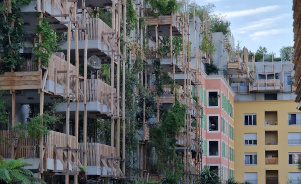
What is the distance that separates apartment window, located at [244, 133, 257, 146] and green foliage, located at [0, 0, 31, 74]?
2627 inches

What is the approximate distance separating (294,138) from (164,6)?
46.2 metres

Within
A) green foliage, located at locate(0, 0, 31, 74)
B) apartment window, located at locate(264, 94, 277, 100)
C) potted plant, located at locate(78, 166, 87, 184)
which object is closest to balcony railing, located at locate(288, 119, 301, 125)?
apartment window, located at locate(264, 94, 277, 100)

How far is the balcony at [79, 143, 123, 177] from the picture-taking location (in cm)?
3644

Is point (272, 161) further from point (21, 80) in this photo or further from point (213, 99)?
point (21, 80)

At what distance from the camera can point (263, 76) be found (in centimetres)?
10025

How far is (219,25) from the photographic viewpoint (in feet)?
295

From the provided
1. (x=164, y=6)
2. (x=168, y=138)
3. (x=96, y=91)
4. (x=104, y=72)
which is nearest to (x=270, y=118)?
(x=164, y=6)

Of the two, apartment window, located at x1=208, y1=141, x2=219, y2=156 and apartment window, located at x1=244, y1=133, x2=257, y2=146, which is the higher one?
apartment window, located at x1=244, y1=133, x2=257, y2=146

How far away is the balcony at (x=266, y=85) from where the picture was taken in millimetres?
94875

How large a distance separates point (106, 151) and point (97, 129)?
3.14 metres

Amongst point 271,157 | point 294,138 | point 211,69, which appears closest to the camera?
point 211,69

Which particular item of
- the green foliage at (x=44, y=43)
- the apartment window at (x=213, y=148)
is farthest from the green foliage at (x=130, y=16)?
the apartment window at (x=213, y=148)

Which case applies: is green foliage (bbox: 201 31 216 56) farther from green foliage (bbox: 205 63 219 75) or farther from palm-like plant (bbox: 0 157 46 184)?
palm-like plant (bbox: 0 157 46 184)

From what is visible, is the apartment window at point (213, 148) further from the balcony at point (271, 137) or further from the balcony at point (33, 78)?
the balcony at point (33, 78)
